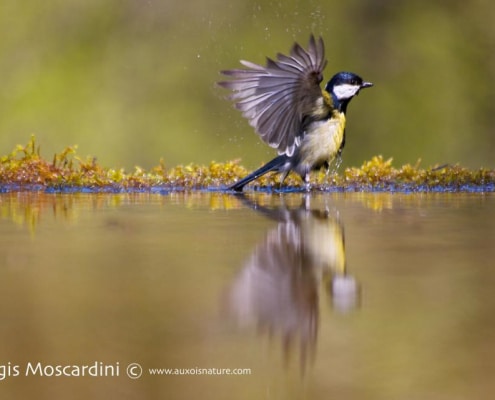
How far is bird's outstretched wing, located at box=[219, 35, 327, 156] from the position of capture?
27.6 feet

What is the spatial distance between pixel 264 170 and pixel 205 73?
8.04 meters

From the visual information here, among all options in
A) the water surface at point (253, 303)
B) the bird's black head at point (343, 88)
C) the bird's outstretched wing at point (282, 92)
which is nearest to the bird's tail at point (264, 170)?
the bird's outstretched wing at point (282, 92)

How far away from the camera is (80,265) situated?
5371 millimetres

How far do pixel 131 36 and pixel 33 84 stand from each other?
69.7 inches

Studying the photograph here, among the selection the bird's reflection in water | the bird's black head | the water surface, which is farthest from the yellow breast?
the bird's reflection in water

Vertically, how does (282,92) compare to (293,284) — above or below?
above

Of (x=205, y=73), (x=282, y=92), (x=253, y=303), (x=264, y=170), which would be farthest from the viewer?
(x=205, y=73)

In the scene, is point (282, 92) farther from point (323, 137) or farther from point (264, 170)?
point (264, 170)

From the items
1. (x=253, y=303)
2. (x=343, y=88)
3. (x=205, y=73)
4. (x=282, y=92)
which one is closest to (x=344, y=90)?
(x=343, y=88)

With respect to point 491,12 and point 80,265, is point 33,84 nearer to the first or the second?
point 491,12

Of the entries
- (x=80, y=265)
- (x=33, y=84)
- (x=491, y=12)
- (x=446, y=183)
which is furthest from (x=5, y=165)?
(x=491, y=12)

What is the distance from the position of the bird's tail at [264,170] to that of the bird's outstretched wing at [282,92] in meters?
0.27

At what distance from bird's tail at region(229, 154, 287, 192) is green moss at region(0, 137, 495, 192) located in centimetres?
41

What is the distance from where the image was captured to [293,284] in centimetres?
466
